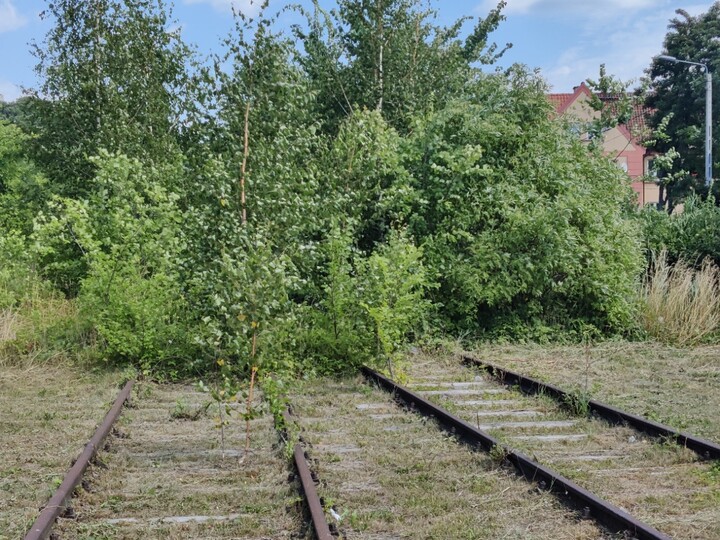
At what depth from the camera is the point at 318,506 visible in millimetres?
4867

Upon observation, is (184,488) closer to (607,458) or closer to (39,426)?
(39,426)

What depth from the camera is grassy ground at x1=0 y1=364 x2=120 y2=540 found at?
211 inches

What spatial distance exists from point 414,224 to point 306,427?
709 cm

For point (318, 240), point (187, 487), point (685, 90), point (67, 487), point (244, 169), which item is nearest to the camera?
point (67, 487)

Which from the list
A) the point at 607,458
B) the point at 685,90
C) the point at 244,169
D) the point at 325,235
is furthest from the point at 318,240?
the point at 685,90

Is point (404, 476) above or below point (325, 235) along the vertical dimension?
below

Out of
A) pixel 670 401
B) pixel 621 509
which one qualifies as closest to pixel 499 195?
pixel 670 401

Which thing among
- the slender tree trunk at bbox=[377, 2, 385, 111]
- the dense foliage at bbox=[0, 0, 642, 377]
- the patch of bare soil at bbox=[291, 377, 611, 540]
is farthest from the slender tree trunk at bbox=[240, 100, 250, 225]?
the slender tree trunk at bbox=[377, 2, 385, 111]

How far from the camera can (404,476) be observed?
5.88 m

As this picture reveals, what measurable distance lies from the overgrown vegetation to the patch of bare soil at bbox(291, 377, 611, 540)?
3.61 ft

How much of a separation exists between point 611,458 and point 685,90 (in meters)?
51.1

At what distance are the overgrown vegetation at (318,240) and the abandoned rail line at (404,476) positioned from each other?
986mm

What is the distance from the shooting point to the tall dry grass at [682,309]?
1359 cm

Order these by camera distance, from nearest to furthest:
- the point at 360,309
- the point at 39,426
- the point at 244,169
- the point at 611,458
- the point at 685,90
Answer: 1. the point at 611,458
2. the point at 244,169
3. the point at 39,426
4. the point at 360,309
5. the point at 685,90
